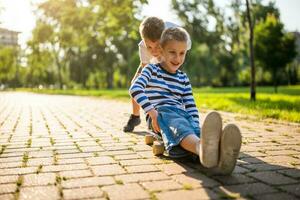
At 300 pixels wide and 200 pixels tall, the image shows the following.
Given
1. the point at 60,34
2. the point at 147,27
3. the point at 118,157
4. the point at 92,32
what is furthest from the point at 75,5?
the point at 118,157

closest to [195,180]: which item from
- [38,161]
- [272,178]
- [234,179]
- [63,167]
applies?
[234,179]

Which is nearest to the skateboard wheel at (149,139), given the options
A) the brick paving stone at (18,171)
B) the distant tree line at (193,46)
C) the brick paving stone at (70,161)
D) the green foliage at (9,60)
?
the brick paving stone at (70,161)

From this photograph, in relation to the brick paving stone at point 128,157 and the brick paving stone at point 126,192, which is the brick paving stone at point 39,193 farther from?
the brick paving stone at point 128,157

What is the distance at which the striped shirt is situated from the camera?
3.96 meters

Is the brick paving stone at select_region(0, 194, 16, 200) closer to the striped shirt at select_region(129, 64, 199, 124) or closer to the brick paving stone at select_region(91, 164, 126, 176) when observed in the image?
the brick paving stone at select_region(91, 164, 126, 176)

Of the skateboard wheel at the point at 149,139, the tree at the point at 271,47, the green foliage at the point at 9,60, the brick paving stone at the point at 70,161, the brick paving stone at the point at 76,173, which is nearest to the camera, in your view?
the brick paving stone at the point at 76,173

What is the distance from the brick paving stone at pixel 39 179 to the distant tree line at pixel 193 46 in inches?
667

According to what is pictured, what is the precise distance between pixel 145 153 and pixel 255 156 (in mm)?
1145

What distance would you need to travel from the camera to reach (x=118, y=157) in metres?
3.98

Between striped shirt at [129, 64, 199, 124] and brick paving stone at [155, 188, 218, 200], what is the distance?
1343 mm

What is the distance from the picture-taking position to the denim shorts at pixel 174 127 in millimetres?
3496

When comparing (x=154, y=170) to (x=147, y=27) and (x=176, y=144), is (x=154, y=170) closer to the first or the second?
(x=176, y=144)

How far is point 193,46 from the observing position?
52000 millimetres

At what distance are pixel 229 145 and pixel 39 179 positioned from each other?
1497 millimetres
